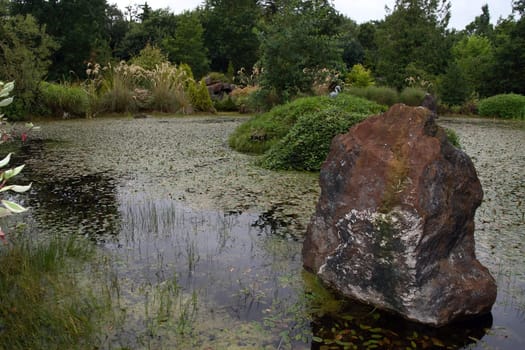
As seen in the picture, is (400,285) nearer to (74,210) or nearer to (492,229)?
(492,229)

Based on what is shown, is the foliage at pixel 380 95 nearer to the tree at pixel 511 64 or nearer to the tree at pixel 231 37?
the tree at pixel 511 64

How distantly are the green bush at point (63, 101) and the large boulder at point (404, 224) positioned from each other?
1154cm

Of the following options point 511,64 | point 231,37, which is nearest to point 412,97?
point 511,64

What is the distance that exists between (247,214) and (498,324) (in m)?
2.30

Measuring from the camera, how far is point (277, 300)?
2572 mm

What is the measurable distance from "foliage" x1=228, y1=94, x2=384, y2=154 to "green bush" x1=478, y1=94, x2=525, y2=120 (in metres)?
11.0

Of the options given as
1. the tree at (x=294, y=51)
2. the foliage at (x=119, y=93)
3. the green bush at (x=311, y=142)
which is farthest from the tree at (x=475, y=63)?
the green bush at (x=311, y=142)

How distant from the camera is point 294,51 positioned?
10344 mm

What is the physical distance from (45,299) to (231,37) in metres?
28.3

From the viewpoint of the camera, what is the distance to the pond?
2.24m

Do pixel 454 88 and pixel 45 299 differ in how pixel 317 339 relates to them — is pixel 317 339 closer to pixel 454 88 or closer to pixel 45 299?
pixel 45 299

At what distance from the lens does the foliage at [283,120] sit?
756 cm

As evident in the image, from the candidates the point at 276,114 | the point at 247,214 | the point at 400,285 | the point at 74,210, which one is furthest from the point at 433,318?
the point at 276,114

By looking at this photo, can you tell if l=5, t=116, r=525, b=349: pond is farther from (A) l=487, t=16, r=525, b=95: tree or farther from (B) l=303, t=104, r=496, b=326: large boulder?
(A) l=487, t=16, r=525, b=95: tree
